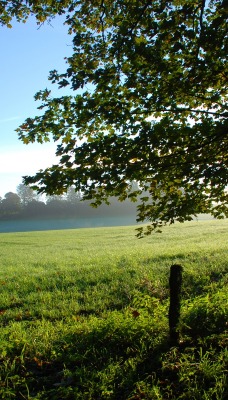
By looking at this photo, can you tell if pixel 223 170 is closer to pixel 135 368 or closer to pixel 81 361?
pixel 135 368

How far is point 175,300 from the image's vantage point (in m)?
4.88

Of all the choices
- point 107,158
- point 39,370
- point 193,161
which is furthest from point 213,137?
point 39,370

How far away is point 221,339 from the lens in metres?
4.74

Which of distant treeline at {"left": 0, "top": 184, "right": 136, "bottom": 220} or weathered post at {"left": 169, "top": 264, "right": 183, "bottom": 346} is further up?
distant treeline at {"left": 0, "top": 184, "right": 136, "bottom": 220}

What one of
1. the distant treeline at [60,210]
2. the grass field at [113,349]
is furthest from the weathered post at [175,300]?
the distant treeline at [60,210]

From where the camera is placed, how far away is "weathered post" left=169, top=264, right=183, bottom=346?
188 inches

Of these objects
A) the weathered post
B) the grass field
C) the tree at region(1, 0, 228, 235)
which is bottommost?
the grass field

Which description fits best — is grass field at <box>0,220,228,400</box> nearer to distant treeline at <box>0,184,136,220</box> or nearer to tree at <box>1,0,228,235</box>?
tree at <box>1,0,228,235</box>

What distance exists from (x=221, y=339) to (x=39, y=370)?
2.71 metres

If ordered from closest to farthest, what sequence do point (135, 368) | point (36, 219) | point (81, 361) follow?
point (135, 368) → point (81, 361) → point (36, 219)

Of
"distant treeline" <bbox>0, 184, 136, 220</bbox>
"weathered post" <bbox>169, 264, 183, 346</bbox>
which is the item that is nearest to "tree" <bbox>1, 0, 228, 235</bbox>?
"weathered post" <bbox>169, 264, 183, 346</bbox>

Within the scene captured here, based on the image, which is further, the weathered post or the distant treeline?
the distant treeline

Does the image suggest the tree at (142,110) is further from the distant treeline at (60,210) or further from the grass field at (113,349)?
the distant treeline at (60,210)

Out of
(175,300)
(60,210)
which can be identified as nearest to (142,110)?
(175,300)
